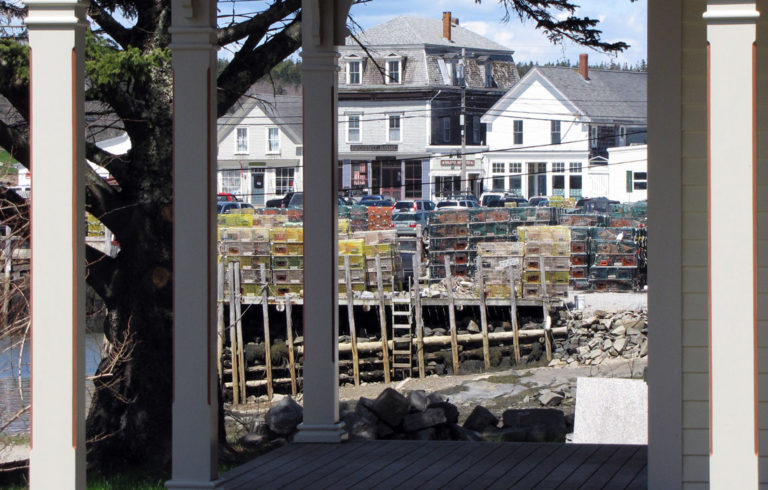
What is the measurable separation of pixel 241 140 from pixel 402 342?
1278 inches

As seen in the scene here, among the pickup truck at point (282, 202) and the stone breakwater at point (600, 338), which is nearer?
the stone breakwater at point (600, 338)

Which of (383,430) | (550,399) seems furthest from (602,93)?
(383,430)

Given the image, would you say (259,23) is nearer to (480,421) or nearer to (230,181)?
(480,421)

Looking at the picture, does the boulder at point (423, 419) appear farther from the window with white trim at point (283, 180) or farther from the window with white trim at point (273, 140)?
the window with white trim at point (273, 140)

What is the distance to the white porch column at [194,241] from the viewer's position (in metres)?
5.29

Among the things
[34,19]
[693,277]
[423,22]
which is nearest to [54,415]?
[34,19]

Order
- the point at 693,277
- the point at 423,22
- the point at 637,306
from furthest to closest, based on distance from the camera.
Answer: the point at 423,22, the point at 637,306, the point at 693,277

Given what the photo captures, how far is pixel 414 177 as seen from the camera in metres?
56.3

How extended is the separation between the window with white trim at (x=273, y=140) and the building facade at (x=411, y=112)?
3.67 meters

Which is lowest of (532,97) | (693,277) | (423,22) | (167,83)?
(693,277)

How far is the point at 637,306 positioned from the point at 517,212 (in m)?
5.60

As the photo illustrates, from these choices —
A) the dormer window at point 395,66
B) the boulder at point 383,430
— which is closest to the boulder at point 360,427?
the boulder at point 383,430

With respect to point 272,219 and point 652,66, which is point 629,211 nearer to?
point 272,219

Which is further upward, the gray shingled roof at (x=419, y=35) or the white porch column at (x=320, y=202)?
the gray shingled roof at (x=419, y=35)
